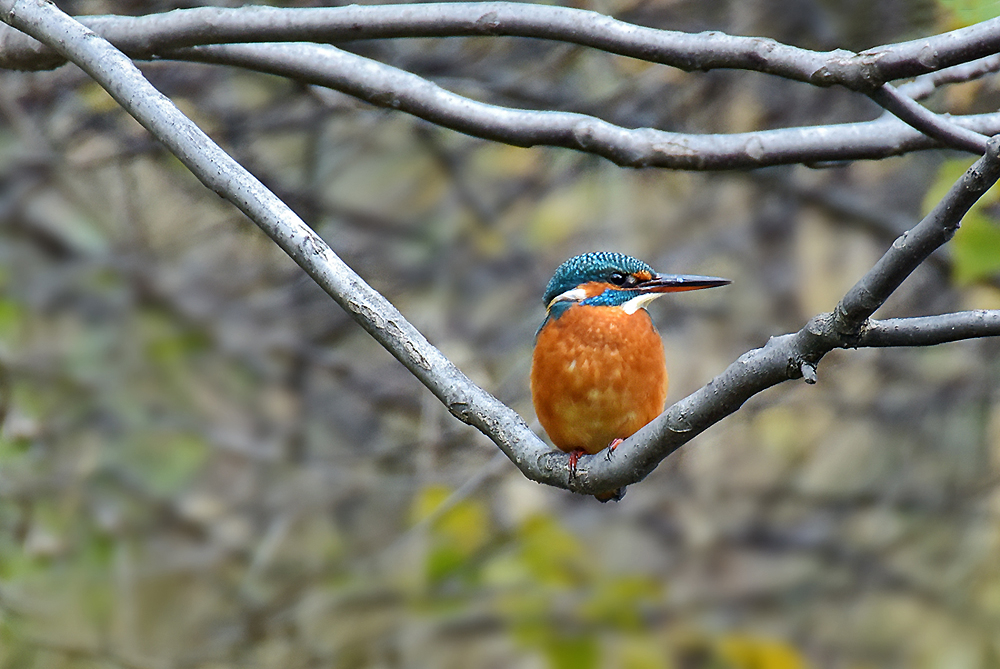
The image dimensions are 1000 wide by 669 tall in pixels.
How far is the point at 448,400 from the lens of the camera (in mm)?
1381

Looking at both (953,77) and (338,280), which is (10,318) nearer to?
(338,280)

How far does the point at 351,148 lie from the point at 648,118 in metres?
1.50

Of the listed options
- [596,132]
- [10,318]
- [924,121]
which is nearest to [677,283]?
[596,132]

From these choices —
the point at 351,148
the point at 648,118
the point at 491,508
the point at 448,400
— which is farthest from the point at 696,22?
the point at 448,400

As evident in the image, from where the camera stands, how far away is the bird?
199 cm

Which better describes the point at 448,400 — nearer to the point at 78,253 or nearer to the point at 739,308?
the point at 78,253

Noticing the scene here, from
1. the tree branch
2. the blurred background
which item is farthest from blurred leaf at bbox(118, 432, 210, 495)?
the tree branch

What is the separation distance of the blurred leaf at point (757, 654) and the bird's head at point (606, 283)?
3299 mm

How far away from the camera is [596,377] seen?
2008mm

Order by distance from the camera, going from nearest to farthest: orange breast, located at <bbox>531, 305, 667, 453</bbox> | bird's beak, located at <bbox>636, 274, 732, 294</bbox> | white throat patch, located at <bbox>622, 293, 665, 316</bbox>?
1. bird's beak, located at <bbox>636, 274, 732, 294</bbox>
2. orange breast, located at <bbox>531, 305, 667, 453</bbox>
3. white throat patch, located at <bbox>622, 293, 665, 316</bbox>

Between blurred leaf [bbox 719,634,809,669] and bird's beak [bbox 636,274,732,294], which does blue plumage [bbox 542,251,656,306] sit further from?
blurred leaf [bbox 719,634,809,669]

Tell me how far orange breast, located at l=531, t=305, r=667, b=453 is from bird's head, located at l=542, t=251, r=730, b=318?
3 centimetres

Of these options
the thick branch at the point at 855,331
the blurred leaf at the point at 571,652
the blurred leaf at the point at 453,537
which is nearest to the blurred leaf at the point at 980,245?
the thick branch at the point at 855,331

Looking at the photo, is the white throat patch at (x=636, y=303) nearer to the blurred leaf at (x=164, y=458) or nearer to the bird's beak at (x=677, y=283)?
the bird's beak at (x=677, y=283)
